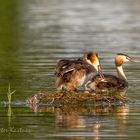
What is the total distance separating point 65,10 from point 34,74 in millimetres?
21092

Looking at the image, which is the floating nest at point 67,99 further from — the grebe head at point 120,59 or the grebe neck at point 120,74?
the grebe head at point 120,59

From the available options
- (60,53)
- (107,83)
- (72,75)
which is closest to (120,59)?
(107,83)

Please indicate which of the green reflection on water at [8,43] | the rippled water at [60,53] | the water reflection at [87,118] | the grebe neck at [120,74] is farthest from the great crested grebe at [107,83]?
the water reflection at [87,118]

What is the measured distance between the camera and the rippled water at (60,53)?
12.4 metres

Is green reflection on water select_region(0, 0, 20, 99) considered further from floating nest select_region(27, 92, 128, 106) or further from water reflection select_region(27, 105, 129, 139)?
water reflection select_region(27, 105, 129, 139)

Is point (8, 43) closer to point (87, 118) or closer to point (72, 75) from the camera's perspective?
point (72, 75)

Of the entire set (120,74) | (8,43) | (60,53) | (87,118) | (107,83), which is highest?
(8,43)

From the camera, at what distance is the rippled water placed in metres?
12.4

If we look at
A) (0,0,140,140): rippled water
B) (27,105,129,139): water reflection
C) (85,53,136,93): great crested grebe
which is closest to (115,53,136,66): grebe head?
(0,0,140,140): rippled water

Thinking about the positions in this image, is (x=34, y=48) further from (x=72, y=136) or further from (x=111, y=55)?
(x=72, y=136)

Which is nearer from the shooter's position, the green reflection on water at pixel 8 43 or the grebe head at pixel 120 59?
the green reflection on water at pixel 8 43

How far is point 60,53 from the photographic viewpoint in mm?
22125

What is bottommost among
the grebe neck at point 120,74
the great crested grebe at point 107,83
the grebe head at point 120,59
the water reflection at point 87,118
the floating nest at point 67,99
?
the water reflection at point 87,118

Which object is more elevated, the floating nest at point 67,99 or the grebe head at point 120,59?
the grebe head at point 120,59
